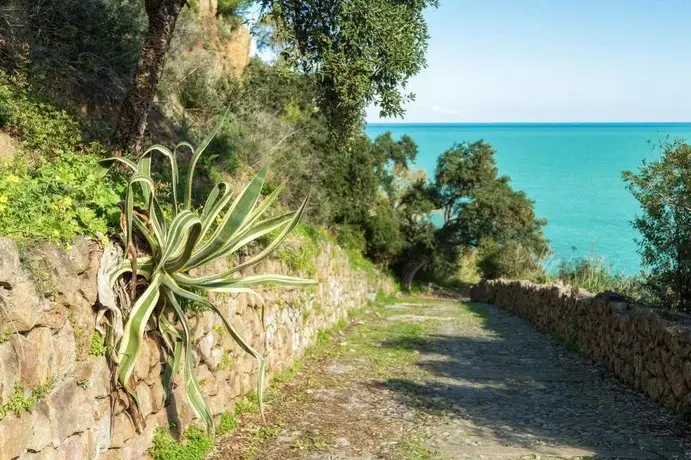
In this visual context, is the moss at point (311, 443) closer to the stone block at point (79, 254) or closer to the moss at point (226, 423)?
the moss at point (226, 423)

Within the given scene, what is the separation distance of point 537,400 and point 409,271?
90.9ft

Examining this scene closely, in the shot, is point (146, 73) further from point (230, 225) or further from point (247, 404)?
point (247, 404)

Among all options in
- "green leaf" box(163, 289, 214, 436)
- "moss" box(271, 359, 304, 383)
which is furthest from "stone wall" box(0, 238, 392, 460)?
"moss" box(271, 359, 304, 383)

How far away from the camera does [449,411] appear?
25.5 feet

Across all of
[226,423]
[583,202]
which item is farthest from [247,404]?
[583,202]

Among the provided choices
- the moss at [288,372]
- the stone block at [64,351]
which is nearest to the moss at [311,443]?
the moss at [288,372]

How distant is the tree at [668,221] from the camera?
9.95 meters

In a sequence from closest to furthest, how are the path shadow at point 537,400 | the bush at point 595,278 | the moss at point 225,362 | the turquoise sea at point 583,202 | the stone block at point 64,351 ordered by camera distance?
the stone block at point 64,351 < the path shadow at point 537,400 < the moss at point 225,362 < the bush at point 595,278 < the turquoise sea at point 583,202

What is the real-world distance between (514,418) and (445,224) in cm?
2981

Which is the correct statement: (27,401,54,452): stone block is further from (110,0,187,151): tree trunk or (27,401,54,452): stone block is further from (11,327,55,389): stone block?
(110,0,187,151): tree trunk

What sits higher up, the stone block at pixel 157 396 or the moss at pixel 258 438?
the stone block at pixel 157 396

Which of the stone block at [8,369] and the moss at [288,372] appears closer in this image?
the stone block at [8,369]

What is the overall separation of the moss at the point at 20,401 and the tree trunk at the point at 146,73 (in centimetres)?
484

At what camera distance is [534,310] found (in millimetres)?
16891
